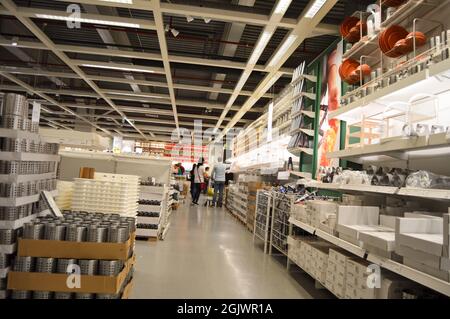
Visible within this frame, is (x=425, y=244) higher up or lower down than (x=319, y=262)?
higher up

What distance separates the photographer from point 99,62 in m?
7.17

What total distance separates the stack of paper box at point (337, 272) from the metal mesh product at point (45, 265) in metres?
2.31

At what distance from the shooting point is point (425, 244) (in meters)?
1.91

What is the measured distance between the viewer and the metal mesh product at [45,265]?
2248mm

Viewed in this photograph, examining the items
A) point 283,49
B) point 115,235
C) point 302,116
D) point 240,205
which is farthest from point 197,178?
point 115,235

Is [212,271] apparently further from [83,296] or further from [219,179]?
[219,179]

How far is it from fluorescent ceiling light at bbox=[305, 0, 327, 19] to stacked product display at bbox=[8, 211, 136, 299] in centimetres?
355

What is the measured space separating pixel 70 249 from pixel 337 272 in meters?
2.26

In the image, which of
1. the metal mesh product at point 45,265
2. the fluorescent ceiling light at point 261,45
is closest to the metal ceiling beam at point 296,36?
the fluorescent ceiling light at point 261,45

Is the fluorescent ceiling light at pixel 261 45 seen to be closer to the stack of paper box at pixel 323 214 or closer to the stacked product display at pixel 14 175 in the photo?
the stack of paper box at pixel 323 214

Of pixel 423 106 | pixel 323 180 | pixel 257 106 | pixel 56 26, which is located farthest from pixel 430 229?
pixel 257 106

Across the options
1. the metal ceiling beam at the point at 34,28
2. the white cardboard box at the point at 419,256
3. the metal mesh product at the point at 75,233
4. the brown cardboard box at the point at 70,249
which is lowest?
the brown cardboard box at the point at 70,249

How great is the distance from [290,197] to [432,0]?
289 cm

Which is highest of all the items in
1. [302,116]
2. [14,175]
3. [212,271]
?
[302,116]
